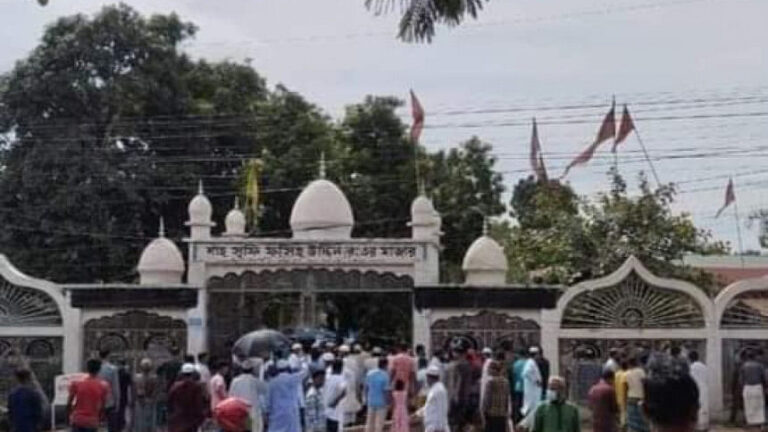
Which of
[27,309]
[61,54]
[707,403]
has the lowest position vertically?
[707,403]

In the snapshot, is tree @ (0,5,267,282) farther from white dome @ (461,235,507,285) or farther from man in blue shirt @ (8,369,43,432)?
man in blue shirt @ (8,369,43,432)

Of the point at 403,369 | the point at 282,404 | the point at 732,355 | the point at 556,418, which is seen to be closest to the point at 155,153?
the point at 732,355

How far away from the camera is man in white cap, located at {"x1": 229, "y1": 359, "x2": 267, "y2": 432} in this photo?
18.9m

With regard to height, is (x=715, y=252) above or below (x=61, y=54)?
below

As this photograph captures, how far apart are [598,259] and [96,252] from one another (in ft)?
48.8

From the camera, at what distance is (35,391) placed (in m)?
16.6

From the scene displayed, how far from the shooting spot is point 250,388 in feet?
62.6

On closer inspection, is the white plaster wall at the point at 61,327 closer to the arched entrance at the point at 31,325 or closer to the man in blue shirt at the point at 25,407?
the arched entrance at the point at 31,325

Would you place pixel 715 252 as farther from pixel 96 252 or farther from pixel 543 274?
pixel 96 252

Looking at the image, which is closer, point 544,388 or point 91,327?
point 544,388

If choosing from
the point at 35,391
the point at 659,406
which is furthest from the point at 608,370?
the point at 659,406

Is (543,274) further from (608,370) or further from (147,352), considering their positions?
(608,370)

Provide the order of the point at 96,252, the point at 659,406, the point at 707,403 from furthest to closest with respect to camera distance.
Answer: the point at 96,252, the point at 707,403, the point at 659,406

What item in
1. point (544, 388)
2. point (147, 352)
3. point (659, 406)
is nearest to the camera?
point (659, 406)
